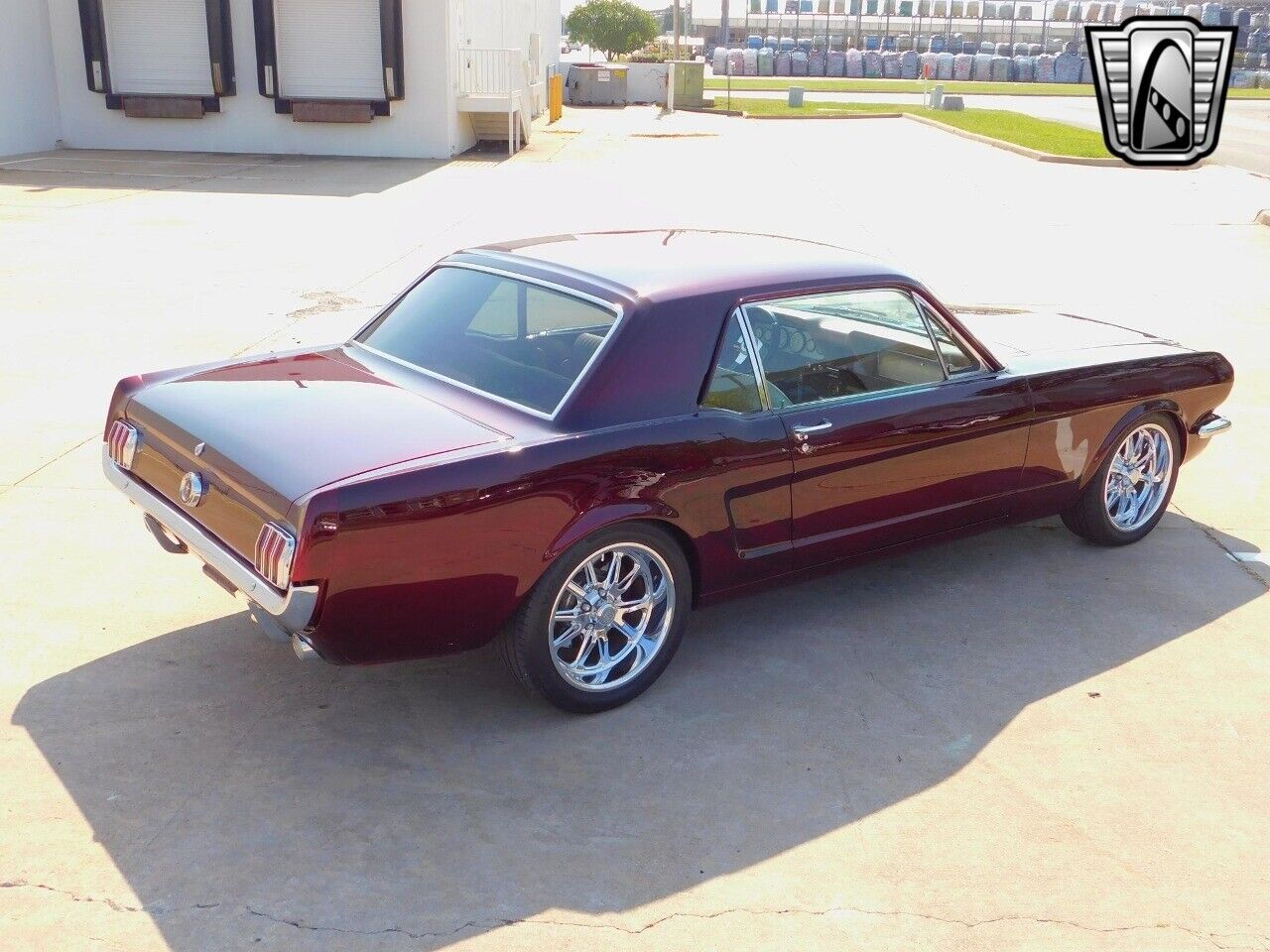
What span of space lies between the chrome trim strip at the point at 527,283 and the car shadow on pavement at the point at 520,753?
98cm

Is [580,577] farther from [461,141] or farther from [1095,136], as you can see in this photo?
[1095,136]

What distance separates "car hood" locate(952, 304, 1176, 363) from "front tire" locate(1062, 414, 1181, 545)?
42cm

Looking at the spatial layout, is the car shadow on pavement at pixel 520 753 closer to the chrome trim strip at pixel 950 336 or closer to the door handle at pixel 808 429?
the door handle at pixel 808 429

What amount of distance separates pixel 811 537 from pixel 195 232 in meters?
11.0

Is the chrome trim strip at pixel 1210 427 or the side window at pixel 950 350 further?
the chrome trim strip at pixel 1210 427

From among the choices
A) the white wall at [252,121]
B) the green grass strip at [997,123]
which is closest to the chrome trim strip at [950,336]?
the white wall at [252,121]

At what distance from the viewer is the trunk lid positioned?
12.4 ft

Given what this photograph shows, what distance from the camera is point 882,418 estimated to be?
477 centimetres

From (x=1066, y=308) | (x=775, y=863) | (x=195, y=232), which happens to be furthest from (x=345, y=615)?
(x=195, y=232)

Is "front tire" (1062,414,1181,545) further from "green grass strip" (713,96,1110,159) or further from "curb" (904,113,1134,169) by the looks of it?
"green grass strip" (713,96,1110,159)


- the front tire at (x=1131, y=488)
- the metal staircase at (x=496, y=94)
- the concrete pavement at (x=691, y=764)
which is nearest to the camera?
the concrete pavement at (x=691, y=764)

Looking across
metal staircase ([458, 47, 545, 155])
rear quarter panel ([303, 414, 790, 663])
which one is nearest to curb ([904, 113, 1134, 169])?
metal staircase ([458, 47, 545, 155])

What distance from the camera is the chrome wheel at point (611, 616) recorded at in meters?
4.12

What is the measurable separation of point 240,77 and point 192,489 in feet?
68.9
